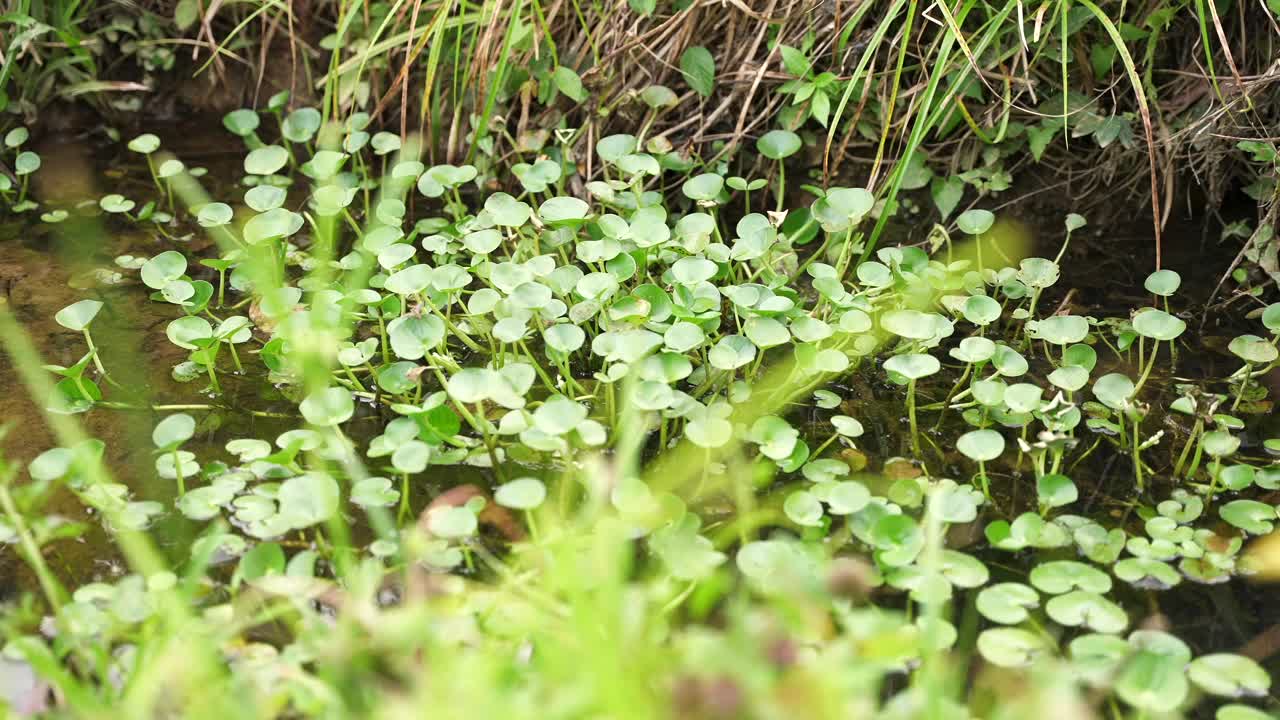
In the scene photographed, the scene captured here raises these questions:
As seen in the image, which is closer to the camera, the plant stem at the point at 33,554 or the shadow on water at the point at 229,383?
the plant stem at the point at 33,554

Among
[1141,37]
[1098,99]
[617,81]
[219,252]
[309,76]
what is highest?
[1141,37]

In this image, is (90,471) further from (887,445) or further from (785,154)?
(785,154)

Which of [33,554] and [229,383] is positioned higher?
[33,554]

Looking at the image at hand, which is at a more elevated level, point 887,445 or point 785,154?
point 785,154

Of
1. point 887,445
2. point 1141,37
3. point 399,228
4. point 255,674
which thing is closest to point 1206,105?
point 1141,37

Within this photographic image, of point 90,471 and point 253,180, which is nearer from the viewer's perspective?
point 90,471

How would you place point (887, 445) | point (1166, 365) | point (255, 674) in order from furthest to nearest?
point (1166, 365)
point (887, 445)
point (255, 674)

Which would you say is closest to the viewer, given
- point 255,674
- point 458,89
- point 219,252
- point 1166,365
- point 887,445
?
point 255,674

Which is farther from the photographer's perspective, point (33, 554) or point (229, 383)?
point (229, 383)

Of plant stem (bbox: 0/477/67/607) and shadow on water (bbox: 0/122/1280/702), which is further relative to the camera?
shadow on water (bbox: 0/122/1280/702)
